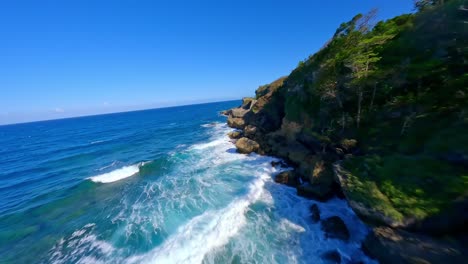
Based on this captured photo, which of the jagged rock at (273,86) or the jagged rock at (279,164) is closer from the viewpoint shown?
the jagged rock at (279,164)

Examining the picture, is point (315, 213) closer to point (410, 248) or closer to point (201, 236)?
point (410, 248)

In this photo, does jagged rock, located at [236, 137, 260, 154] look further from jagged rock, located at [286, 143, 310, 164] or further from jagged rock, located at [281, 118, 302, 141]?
jagged rock, located at [286, 143, 310, 164]

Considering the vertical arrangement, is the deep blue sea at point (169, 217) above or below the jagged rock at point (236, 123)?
below

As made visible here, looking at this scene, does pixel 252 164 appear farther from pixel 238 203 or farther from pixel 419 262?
pixel 419 262

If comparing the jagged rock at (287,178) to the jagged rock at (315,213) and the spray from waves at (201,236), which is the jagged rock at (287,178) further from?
the jagged rock at (315,213)

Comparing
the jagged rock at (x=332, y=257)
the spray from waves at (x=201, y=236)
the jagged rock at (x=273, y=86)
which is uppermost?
the jagged rock at (x=273, y=86)

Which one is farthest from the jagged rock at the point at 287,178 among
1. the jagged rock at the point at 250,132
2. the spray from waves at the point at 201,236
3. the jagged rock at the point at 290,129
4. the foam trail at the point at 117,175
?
the foam trail at the point at 117,175

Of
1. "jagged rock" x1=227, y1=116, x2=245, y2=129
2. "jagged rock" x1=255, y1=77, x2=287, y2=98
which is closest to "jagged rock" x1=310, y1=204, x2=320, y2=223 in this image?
"jagged rock" x1=255, y1=77, x2=287, y2=98
